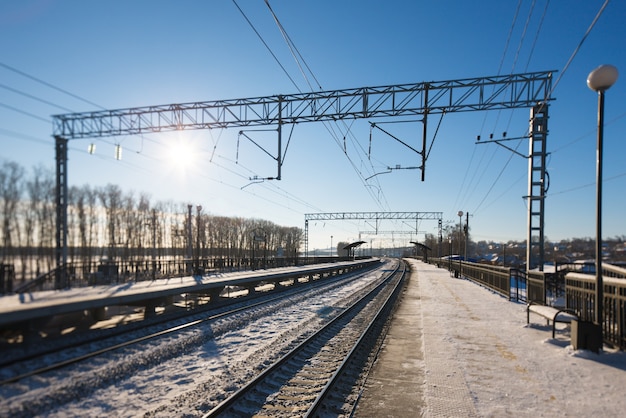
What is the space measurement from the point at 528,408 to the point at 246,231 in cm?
10544

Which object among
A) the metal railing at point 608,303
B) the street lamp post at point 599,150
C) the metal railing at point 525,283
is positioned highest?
the street lamp post at point 599,150

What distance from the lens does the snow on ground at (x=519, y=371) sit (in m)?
4.91

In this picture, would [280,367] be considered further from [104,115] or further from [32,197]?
[104,115]

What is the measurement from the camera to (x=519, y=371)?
20.6ft

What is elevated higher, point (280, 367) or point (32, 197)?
point (32, 197)

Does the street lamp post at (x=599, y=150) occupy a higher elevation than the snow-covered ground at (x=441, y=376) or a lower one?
higher

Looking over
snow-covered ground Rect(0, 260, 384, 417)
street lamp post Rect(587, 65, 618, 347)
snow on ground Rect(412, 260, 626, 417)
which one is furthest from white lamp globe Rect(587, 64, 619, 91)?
snow-covered ground Rect(0, 260, 384, 417)

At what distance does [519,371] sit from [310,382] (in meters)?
3.52

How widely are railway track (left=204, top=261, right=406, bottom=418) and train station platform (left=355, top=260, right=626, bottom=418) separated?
40 centimetres

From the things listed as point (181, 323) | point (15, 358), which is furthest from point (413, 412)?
point (181, 323)

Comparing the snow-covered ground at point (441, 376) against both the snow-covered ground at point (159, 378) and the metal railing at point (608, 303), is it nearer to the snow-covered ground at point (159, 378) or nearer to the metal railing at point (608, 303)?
the snow-covered ground at point (159, 378)

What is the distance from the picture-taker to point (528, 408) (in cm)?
483

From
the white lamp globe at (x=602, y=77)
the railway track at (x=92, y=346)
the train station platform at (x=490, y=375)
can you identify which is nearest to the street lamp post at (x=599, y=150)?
the white lamp globe at (x=602, y=77)

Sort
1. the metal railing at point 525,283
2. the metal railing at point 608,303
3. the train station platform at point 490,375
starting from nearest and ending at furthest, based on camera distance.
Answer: the train station platform at point 490,375, the metal railing at point 608,303, the metal railing at point 525,283
